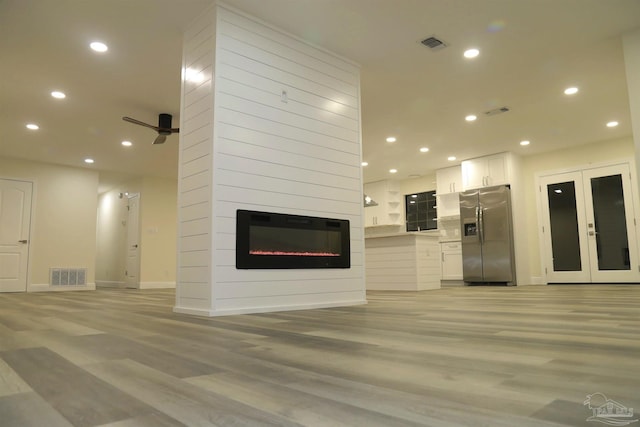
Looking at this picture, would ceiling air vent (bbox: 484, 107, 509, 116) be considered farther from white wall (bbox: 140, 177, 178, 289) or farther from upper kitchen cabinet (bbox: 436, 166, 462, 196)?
white wall (bbox: 140, 177, 178, 289)

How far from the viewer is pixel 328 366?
1.38 meters

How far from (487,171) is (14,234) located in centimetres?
944

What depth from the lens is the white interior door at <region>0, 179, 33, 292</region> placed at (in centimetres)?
790

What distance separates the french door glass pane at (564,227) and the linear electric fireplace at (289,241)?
235 inches

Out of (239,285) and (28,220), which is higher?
(28,220)

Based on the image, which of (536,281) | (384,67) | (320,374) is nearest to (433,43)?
(384,67)

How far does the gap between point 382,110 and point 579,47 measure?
252cm

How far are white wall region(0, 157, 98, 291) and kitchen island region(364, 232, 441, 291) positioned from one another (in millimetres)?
6057

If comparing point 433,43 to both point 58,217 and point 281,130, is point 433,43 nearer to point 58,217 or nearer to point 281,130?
point 281,130

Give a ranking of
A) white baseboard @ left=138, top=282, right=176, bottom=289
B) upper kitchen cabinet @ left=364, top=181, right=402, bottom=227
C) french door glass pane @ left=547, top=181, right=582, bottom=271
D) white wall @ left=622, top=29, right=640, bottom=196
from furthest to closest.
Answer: upper kitchen cabinet @ left=364, top=181, right=402, bottom=227
white baseboard @ left=138, top=282, right=176, bottom=289
french door glass pane @ left=547, top=181, right=582, bottom=271
white wall @ left=622, top=29, right=640, bottom=196

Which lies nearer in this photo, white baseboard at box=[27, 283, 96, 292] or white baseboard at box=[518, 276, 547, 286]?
white baseboard at box=[27, 283, 96, 292]

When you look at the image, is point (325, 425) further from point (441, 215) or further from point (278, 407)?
point (441, 215)

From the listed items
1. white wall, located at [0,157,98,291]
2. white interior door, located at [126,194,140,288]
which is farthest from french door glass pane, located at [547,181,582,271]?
white wall, located at [0,157,98,291]

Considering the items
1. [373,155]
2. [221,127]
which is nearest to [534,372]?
[221,127]
